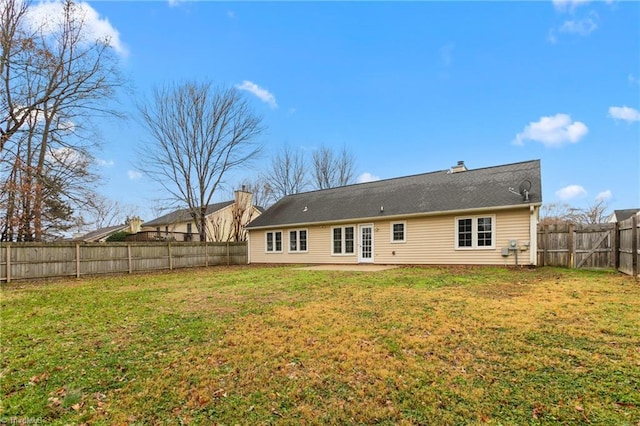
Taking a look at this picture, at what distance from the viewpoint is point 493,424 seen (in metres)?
2.53

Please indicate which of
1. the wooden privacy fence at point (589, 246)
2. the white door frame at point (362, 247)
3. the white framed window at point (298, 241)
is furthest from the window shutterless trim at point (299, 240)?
the wooden privacy fence at point (589, 246)

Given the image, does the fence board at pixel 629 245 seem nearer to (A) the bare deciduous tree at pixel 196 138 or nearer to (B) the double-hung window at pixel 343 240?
(B) the double-hung window at pixel 343 240

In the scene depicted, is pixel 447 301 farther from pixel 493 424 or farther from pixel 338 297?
pixel 493 424

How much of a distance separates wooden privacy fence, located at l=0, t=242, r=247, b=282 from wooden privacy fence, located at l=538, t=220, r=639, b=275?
1654cm

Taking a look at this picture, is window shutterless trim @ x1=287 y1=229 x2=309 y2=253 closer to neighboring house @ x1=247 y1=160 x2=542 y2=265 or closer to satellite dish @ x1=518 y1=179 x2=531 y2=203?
neighboring house @ x1=247 y1=160 x2=542 y2=265

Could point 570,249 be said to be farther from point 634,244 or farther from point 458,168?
point 458,168

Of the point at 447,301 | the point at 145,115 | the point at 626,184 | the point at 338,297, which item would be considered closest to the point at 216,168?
the point at 145,115

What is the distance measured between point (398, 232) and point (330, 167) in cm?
1820

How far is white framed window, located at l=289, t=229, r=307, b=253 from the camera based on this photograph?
18.3 m

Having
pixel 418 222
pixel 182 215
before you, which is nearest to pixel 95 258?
pixel 418 222

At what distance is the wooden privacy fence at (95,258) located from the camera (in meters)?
11.9

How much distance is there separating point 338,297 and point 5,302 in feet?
25.4

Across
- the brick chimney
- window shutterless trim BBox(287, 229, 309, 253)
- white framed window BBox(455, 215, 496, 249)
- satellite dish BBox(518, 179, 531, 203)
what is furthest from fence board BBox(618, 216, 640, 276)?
the brick chimney

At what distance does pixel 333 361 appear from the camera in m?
3.77
